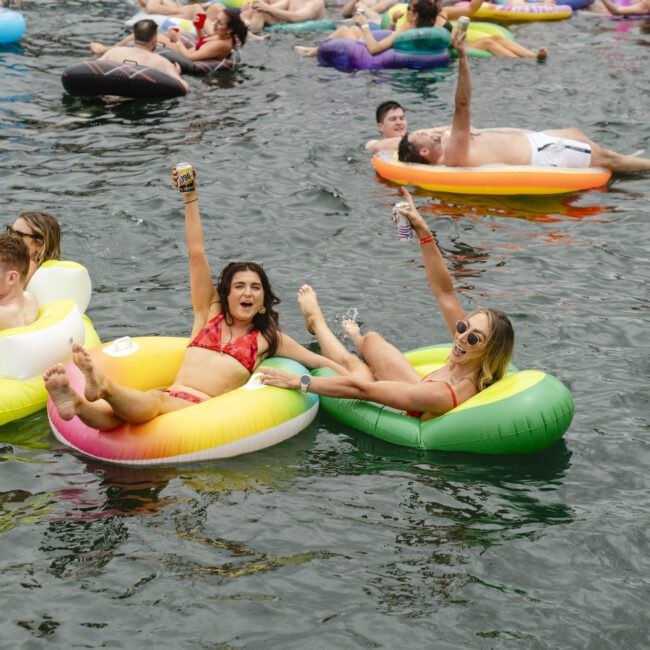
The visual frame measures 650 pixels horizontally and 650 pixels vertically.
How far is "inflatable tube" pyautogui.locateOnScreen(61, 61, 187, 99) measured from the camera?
1292cm

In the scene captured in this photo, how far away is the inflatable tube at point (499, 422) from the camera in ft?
19.7

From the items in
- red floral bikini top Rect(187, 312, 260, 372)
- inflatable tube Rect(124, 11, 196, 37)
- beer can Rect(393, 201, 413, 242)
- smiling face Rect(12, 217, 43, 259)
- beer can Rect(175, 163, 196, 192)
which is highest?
beer can Rect(175, 163, 196, 192)

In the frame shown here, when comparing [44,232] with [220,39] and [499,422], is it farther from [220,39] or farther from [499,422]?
[220,39]

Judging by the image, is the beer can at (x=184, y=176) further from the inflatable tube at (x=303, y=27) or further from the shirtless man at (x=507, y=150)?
the inflatable tube at (x=303, y=27)

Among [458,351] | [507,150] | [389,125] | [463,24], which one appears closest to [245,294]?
[458,351]

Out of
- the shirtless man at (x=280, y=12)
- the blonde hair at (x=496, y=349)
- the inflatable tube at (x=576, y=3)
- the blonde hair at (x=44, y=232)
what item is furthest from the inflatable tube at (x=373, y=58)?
the blonde hair at (x=496, y=349)

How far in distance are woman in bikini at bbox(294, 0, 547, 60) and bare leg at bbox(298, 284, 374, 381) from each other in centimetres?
843

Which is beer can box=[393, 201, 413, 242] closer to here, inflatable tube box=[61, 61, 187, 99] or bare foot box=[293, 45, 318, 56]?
inflatable tube box=[61, 61, 187, 99]

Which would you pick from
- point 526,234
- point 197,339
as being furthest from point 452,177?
point 197,339

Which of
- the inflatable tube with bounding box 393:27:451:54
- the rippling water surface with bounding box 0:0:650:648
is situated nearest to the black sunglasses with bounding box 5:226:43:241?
the rippling water surface with bounding box 0:0:650:648

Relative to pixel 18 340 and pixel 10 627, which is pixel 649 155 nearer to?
pixel 18 340

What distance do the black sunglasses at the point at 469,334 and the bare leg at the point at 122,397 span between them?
67.8 inches

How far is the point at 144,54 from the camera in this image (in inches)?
537

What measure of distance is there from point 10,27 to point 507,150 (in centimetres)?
871
